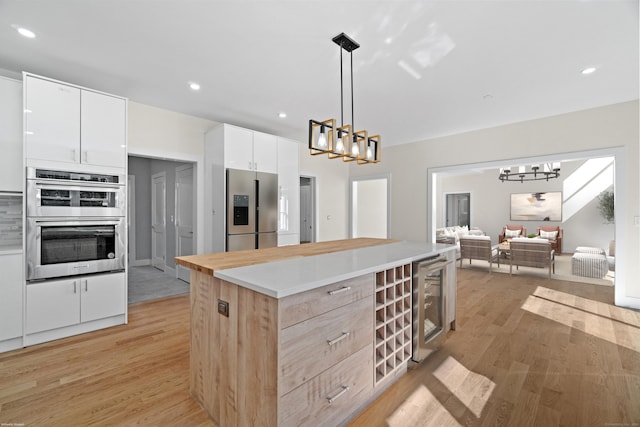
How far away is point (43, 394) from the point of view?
6.14 ft

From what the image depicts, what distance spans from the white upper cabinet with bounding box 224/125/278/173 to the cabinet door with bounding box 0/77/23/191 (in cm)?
192

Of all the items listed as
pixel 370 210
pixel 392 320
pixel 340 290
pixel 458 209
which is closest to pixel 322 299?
pixel 340 290

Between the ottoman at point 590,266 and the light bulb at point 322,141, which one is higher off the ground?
the light bulb at point 322,141

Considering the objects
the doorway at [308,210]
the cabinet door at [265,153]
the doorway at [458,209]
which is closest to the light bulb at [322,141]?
the cabinet door at [265,153]

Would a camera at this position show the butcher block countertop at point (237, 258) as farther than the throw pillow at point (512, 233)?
No

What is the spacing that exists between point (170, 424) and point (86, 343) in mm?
1605

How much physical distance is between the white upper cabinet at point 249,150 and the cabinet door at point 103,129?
116cm

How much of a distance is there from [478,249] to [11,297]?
685cm

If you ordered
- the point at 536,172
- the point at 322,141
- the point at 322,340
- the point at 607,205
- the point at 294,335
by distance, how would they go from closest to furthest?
the point at 294,335
the point at 322,340
the point at 322,141
the point at 536,172
the point at 607,205

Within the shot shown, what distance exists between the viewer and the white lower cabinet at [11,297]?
2404mm

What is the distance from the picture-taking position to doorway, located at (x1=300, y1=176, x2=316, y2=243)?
582 cm

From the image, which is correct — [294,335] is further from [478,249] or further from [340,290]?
[478,249]

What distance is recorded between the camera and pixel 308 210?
20.2 ft

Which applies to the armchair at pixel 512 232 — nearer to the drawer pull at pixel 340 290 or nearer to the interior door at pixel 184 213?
the interior door at pixel 184 213
